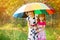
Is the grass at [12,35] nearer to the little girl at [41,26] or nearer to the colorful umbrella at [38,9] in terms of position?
the little girl at [41,26]

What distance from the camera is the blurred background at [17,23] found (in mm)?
2299

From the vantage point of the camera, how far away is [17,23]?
7.69ft

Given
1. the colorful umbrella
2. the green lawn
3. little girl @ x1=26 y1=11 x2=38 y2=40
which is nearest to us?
the colorful umbrella

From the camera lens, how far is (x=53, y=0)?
7.57 ft

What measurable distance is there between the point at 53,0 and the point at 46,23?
285 millimetres

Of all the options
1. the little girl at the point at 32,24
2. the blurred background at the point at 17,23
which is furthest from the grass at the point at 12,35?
the little girl at the point at 32,24

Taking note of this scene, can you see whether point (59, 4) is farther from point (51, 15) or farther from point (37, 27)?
point (37, 27)

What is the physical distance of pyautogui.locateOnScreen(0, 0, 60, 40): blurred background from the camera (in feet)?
7.54

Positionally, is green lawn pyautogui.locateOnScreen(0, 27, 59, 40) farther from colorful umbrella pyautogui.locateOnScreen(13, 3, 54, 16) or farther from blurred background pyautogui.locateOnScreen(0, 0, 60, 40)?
colorful umbrella pyautogui.locateOnScreen(13, 3, 54, 16)

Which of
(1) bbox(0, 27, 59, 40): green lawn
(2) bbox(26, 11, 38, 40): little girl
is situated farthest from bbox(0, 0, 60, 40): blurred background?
(2) bbox(26, 11, 38, 40): little girl

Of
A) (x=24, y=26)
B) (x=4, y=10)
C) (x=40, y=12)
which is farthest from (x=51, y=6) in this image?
(x=4, y=10)

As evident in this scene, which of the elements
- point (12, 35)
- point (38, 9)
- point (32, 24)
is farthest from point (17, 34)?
point (38, 9)

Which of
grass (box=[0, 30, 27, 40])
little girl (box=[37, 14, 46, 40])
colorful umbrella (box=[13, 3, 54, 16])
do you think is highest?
colorful umbrella (box=[13, 3, 54, 16])

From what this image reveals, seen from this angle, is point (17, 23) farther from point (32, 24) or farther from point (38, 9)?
point (38, 9)
